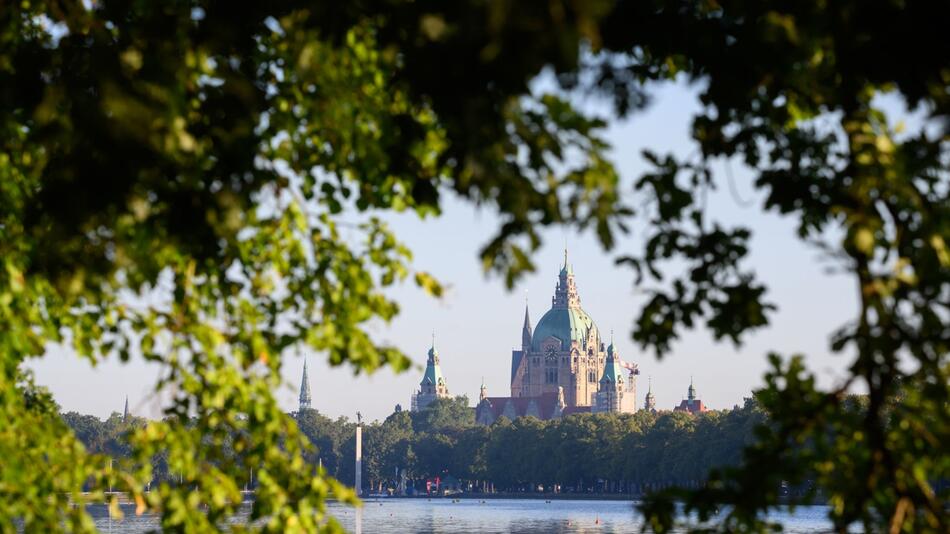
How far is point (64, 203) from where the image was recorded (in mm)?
5535

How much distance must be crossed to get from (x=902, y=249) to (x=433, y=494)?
174 metres

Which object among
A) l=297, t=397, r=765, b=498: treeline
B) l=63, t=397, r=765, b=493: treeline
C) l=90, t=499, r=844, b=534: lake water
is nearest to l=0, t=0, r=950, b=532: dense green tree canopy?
l=90, t=499, r=844, b=534: lake water

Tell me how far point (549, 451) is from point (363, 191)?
13839 cm

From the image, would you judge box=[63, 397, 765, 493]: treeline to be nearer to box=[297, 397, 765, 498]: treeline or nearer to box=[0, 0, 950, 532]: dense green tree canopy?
box=[297, 397, 765, 498]: treeline

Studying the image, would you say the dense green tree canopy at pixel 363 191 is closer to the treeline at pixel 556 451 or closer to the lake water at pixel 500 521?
the lake water at pixel 500 521

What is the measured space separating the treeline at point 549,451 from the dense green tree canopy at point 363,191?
85629 mm

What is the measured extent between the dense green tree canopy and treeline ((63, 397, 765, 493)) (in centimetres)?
8563

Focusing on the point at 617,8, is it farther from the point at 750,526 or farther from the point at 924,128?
the point at 750,526

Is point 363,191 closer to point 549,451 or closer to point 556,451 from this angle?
point 556,451

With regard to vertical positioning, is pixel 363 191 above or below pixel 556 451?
below

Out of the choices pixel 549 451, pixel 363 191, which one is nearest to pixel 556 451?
pixel 549 451

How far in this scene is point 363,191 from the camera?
7023 millimetres

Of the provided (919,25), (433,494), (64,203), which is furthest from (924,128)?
(433,494)

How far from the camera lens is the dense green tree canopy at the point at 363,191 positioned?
5.33 metres
